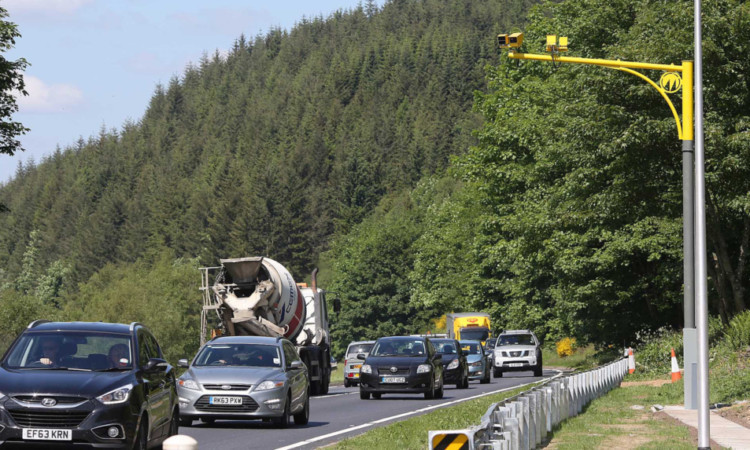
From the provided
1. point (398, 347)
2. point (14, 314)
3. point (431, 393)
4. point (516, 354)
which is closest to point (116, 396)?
point (431, 393)

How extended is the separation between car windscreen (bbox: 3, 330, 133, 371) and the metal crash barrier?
4.38 m

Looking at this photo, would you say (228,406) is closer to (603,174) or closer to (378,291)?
(603,174)

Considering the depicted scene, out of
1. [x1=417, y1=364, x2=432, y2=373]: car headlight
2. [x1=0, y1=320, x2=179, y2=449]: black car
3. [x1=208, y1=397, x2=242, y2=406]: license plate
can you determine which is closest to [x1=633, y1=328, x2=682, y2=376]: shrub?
[x1=417, y1=364, x2=432, y2=373]: car headlight

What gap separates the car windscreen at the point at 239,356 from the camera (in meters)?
20.0

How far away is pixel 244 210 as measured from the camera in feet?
470

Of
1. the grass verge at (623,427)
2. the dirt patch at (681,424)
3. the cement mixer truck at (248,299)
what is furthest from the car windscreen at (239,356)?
the cement mixer truck at (248,299)

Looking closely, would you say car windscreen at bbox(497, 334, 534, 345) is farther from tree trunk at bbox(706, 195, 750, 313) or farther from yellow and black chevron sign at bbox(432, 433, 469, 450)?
yellow and black chevron sign at bbox(432, 433, 469, 450)

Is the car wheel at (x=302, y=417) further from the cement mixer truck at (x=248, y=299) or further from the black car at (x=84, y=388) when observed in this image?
the cement mixer truck at (x=248, y=299)

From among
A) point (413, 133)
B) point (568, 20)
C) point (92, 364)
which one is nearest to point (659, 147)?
point (568, 20)

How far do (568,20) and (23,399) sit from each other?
36.3 metres

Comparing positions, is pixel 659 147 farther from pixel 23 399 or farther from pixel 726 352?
pixel 23 399

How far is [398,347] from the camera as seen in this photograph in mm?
29391

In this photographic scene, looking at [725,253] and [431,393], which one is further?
[725,253]

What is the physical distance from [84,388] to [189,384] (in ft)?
21.3
